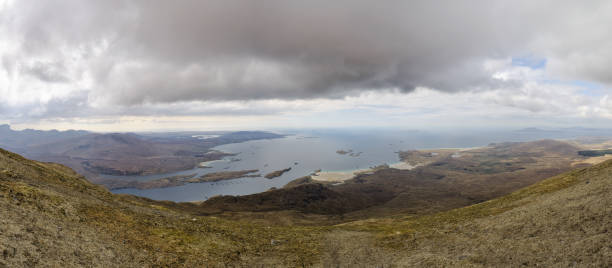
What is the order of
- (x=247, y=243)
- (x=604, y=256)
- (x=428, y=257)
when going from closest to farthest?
1. (x=604, y=256)
2. (x=428, y=257)
3. (x=247, y=243)

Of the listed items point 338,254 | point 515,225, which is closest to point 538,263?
point 515,225

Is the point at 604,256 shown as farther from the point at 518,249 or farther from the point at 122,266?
the point at 122,266

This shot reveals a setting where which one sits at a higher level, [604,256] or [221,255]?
[604,256]

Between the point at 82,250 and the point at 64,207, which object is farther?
the point at 64,207

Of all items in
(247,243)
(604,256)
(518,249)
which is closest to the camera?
(604,256)

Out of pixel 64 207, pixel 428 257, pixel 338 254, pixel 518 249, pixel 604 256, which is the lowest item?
pixel 338 254

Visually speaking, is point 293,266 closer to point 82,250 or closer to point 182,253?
point 182,253

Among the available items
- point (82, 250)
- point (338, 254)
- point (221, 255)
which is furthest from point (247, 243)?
point (82, 250)
